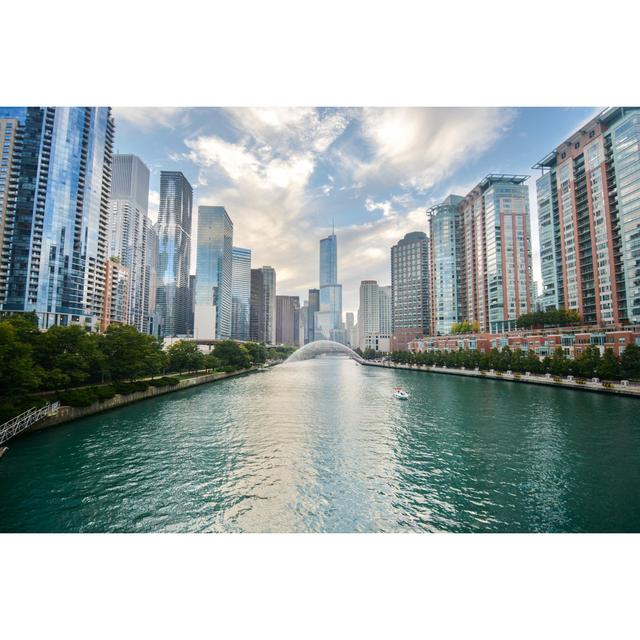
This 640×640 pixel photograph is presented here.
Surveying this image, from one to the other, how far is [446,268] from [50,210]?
11082cm

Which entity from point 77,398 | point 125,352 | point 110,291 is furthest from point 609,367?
point 110,291

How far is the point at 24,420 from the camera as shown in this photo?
59.8 ft

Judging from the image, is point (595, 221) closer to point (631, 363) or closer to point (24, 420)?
point (631, 363)

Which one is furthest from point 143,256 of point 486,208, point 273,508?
point 273,508

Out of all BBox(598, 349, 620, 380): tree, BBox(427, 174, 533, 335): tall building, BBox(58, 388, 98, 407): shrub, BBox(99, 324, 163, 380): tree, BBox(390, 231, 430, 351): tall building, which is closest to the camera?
BBox(58, 388, 98, 407): shrub

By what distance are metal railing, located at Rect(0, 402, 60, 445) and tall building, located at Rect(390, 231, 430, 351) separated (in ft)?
390

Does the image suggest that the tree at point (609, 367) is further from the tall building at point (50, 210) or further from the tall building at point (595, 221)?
the tall building at point (50, 210)

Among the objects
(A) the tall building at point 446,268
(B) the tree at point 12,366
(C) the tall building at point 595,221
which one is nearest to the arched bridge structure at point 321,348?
(A) the tall building at point 446,268

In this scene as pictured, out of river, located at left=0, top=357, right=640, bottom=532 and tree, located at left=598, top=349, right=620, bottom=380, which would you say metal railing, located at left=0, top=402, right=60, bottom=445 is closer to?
river, located at left=0, top=357, right=640, bottom=532

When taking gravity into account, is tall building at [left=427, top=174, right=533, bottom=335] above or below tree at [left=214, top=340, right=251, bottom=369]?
above

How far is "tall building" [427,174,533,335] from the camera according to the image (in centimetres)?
8606

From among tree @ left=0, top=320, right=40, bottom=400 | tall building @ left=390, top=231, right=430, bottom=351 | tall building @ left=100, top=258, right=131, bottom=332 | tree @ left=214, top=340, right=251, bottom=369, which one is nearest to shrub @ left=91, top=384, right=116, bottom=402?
tree @ left=0, top=320, right=40, bottom=400

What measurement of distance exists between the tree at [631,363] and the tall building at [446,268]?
6976cm

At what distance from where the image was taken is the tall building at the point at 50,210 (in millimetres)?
69062
